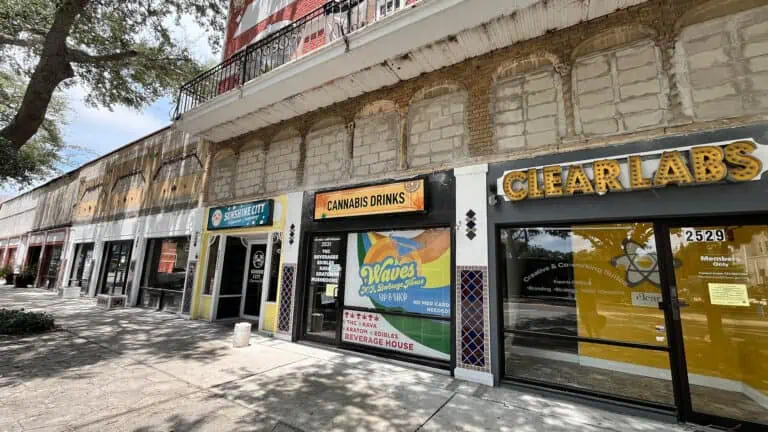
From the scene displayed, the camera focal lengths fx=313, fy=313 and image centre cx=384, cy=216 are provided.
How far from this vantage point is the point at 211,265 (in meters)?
10.1

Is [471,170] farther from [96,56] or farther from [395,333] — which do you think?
[96,56]

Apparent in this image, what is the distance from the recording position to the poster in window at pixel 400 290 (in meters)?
5.99

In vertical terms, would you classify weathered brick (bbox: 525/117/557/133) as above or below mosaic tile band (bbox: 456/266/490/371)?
Answer: above

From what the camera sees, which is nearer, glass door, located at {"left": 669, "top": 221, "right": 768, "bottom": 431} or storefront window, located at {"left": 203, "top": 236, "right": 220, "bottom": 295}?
glass door, located at {"left": 669, "top": 221, "right": 768, "bottom": 431}

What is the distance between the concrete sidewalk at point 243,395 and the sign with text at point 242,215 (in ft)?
10.9

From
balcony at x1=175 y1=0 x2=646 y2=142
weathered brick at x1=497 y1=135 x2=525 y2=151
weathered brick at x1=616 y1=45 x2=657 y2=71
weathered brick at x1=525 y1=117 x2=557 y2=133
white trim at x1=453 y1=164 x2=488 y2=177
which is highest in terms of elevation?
balcony at x1=175 y1=0 x2=646 y2=142

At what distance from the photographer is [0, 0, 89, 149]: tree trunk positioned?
8078 millimetres

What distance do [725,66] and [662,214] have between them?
2.25 m

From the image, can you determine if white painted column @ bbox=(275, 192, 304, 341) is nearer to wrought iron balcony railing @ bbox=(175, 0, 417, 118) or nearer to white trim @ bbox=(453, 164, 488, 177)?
wrought iron balcony railing @ bbox=(175, 0, 417, 118)

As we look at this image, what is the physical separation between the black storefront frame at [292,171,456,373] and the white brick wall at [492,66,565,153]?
129 cm

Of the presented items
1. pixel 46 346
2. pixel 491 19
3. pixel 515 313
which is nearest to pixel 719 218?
pixel 515 313

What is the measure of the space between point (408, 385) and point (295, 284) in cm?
387

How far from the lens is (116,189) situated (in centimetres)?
1516

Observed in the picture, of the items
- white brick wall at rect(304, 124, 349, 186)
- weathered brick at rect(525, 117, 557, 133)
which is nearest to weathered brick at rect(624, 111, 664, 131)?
weathered brick at rect(525, 117, 557, 133)
